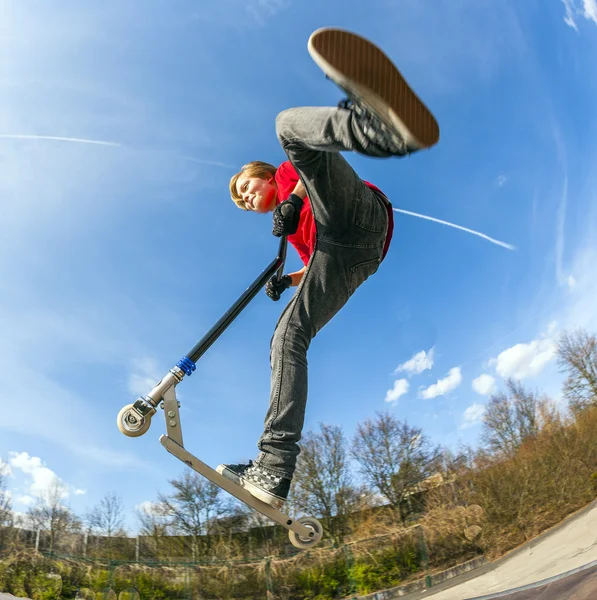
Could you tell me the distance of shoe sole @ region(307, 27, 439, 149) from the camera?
1.37m

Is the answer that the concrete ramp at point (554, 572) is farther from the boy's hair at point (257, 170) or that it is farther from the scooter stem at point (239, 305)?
the boy's hair at point (257, 170)

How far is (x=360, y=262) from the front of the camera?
8.09 feet

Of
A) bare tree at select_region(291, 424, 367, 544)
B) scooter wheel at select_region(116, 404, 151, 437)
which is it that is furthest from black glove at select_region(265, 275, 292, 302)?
bare tree at select_region(291, 424, 367, 544)

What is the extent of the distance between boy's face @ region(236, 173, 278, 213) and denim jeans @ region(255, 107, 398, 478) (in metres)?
0.67

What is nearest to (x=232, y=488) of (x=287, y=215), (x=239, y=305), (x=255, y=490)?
(x=255, y=490)

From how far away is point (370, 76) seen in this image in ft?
4.56

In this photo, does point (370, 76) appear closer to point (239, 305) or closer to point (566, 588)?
point (239, 305)

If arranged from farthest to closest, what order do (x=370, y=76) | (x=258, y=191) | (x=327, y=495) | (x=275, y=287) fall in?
(x=327, y=495) < (x=275, y=287) < (x=258, y=191) < (x=370, y=76)

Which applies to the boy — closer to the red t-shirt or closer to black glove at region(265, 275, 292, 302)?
the red t-shirt

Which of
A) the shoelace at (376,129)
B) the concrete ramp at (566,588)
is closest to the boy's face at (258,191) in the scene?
the shoelace at (376,129)

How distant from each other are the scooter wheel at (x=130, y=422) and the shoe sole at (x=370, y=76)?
2.11 metres

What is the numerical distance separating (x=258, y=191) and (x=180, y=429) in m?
1.54

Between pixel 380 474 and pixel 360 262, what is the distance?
1536cm

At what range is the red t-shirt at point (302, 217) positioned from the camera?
99.7 inches
